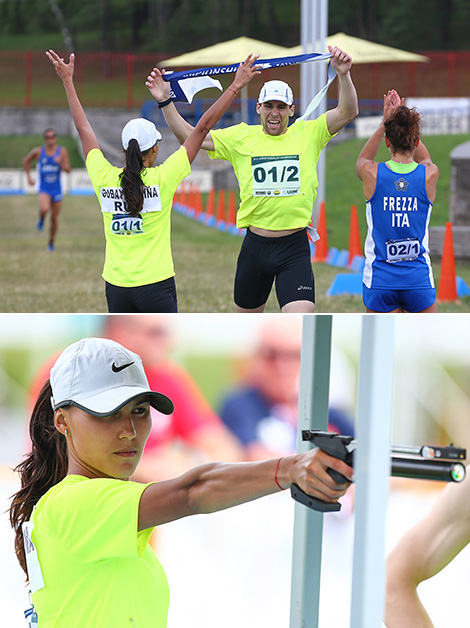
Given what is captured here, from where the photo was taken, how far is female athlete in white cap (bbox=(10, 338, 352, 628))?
7.04ft

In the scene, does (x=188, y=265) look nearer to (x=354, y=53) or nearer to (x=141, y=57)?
(x=354, y=53)

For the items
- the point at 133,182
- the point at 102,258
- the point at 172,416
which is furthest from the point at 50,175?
the point at 172,416

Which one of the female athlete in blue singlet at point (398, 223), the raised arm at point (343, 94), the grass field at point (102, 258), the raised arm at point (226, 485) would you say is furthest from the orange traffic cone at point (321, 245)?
the raised arm at point (226, 485)

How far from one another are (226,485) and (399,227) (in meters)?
3.72

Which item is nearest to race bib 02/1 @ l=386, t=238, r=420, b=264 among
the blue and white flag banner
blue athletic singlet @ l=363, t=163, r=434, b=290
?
blue athletic singlet @ l=363, t=163, r=434, b=290

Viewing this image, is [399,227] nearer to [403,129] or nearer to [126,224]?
[403,129]

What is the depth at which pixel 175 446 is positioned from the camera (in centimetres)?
258

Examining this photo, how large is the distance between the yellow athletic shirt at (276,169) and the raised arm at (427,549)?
3.46m

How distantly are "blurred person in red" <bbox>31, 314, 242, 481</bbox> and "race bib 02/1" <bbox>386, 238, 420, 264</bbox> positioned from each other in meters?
3.27

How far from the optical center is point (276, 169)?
5793mm

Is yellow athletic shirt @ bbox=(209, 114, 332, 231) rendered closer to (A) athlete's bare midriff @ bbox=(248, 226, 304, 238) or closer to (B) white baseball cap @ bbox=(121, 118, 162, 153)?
(A) athlete's bare midriff @ bbox=(248, 226, 304, 238)

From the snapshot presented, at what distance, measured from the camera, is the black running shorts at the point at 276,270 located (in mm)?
5773

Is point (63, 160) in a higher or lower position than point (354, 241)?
higher

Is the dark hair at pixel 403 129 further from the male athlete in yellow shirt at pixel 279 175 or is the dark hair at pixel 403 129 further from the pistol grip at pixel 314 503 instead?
the pistol grip at pixel 314 503
